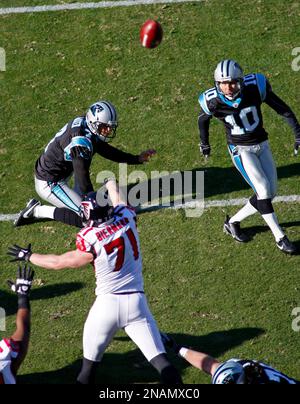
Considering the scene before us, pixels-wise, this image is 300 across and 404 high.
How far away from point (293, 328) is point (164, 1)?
5751 mm

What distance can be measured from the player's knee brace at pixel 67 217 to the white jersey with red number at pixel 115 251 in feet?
6.00

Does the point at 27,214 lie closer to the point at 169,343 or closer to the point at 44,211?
the point at 44,211

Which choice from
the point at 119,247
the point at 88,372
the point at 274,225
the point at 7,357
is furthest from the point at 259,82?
the point at 7,357

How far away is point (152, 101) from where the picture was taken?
11.4 m

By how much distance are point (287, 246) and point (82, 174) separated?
230cm

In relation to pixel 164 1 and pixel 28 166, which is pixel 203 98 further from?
pixel 164 1

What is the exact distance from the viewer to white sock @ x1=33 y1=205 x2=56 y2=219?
991cm

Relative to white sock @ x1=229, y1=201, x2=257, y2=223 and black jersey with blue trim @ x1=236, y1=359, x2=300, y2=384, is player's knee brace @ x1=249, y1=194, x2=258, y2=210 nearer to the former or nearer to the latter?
white sock @ x1=229, y1=201, x2=257, y2=223

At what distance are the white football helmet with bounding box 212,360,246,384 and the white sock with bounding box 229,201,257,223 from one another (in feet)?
9.78

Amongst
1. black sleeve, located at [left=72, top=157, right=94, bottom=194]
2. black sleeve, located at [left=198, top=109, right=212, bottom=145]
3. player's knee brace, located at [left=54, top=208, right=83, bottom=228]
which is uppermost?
black sleeve, located at [left=198, top=109, right=212, bottom=145]

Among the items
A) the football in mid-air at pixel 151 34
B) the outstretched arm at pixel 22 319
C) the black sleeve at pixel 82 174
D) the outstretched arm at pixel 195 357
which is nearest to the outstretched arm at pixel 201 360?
the outstretched arm at pixel 195 357

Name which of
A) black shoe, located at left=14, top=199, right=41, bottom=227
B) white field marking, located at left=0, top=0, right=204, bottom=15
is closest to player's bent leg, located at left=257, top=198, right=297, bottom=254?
black shoe, located at left=14, top=199, right=41, bottom=227

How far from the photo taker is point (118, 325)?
783cm

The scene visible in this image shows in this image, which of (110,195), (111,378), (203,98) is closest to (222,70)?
(203,98)
